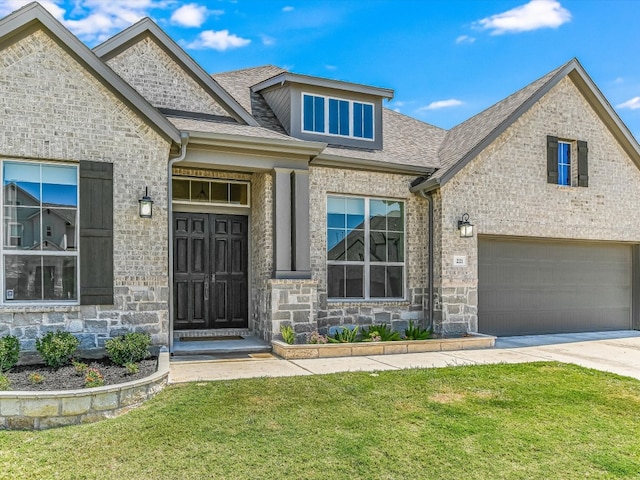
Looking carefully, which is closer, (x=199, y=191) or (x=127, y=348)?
(x=127, y=348)

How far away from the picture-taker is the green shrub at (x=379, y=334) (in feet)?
31.3

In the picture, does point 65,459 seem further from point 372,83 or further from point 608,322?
point 608,322

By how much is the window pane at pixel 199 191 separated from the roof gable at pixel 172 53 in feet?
5.10

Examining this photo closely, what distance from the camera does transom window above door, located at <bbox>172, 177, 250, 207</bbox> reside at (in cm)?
988

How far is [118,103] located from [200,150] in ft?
4.98

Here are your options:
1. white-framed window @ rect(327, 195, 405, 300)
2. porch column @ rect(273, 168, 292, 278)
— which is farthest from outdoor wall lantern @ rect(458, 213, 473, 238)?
porch column @ rect(273, 168, 292, 278)

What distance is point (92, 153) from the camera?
25.3ft

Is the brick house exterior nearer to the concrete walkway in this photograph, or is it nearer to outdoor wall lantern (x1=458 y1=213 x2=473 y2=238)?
outdoor wall lantern (x1=458 y1=213 x2=473 y2=238)

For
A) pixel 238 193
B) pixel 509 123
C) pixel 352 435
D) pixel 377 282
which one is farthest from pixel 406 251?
pixel 352 435

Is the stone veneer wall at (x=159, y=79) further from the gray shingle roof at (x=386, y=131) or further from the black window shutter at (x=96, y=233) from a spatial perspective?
the black window shutter at (x=96, y=233)

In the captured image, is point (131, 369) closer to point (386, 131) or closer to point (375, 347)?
point (375, 347)

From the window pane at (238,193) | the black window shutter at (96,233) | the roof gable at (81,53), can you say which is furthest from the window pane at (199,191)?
the black window shutter at (96,233)

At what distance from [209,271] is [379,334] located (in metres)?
3.56

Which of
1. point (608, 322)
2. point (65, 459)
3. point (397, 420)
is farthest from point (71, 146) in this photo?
point (608, 322)
